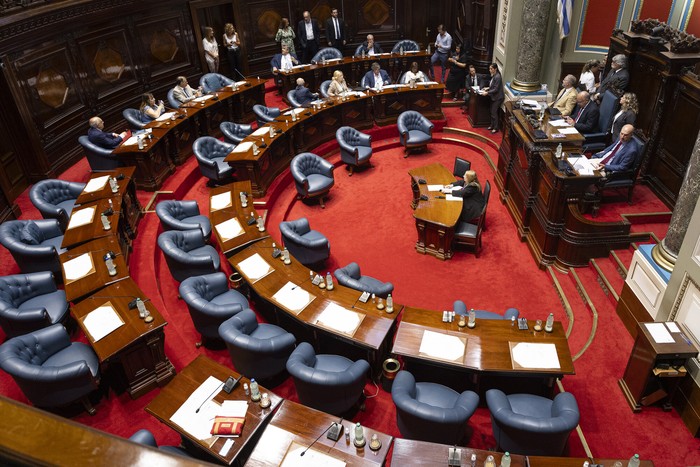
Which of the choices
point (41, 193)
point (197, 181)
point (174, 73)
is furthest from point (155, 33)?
point (41, 193)

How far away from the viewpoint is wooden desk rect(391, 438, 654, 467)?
13.1 feet

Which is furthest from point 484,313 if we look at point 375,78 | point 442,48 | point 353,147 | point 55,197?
point 442,48

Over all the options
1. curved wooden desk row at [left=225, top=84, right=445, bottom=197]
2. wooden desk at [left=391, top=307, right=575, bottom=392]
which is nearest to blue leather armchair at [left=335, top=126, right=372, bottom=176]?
curved wooden desk row at [left=225, top=84, right=445, bottom=197]

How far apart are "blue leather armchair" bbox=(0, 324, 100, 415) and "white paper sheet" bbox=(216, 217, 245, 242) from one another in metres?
2.14

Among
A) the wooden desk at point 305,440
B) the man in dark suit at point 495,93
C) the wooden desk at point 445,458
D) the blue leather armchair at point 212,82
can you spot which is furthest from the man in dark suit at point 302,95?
the wooden desk at point 445,458

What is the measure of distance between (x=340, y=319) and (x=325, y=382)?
1.01 metres

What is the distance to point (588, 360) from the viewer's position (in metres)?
5.69

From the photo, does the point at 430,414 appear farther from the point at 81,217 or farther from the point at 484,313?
the point at 81,217

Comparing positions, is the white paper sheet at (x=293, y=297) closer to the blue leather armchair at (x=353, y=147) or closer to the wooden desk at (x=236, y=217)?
the wooden desk at (x=236, y=217)

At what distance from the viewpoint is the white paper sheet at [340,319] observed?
5328mm

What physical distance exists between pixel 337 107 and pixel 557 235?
5.66 metres

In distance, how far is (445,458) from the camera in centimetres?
402

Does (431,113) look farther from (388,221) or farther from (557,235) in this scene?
(557,235)

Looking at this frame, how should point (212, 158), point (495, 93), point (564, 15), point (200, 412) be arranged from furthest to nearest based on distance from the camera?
point (495, 93), point (564, 15), point (212, 158), point (200, 412)
